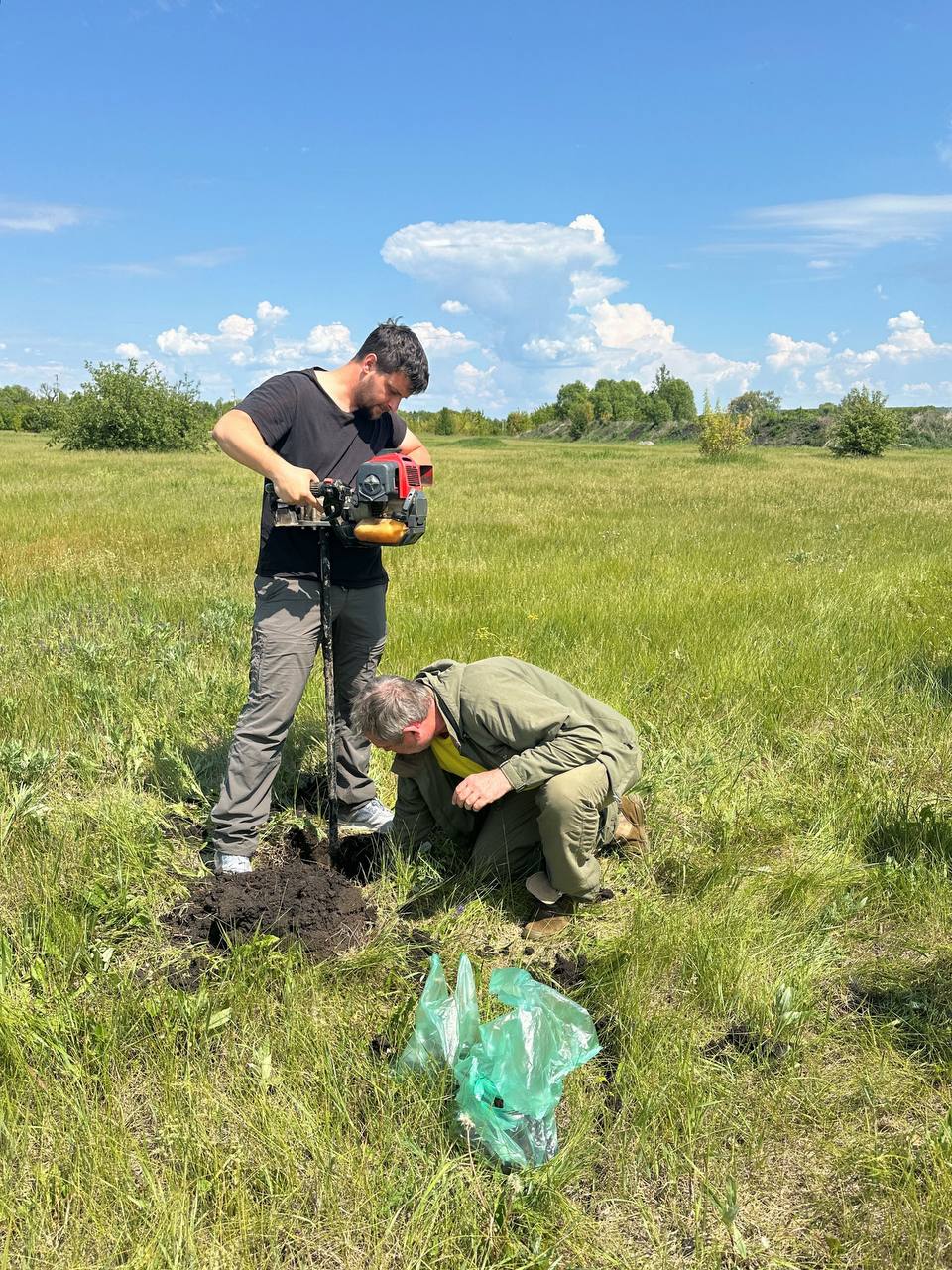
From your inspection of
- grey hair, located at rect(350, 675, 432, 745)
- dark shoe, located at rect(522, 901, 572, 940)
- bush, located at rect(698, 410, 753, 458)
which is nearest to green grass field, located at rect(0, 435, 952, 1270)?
dark shoe, located at rect(522, 901, 572, 940)

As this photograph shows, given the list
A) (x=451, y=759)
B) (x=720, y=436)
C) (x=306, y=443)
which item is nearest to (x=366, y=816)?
(x=451, y=759)

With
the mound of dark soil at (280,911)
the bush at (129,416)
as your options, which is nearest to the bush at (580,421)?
the bush at (129,416)

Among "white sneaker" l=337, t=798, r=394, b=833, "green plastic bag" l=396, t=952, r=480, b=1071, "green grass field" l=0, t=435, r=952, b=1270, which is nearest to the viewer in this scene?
"green grass field" l=0, t=435, r=952, b=1270

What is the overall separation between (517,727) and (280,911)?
1133mm

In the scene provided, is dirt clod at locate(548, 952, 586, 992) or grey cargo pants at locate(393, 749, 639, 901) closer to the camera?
dirt clod at locate(548, 952, 586, 992)

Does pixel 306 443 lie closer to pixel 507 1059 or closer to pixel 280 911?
pixel 280 911

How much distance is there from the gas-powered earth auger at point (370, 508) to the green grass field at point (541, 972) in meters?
1.36

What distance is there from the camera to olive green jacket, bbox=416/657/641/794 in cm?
301

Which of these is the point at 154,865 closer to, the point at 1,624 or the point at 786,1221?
the point at 786,1221

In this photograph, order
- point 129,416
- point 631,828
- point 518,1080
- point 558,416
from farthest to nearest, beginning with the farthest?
point 558,416, point 129,416, point 631,828, point 518,1080

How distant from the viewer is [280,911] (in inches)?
121

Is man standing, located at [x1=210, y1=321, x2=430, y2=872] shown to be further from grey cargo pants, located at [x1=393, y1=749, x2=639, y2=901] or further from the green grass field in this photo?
grey cargo pants, located at [x1=393, y1=749, x2=639, y2=901]

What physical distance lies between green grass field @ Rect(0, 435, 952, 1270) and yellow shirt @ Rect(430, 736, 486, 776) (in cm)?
47

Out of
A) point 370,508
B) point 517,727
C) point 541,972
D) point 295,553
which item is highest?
point 370,508
